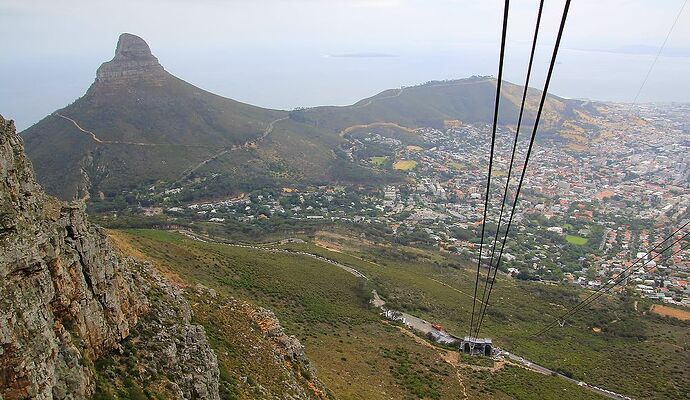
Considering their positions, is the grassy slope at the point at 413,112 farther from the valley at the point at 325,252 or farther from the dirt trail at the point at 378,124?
the valley at the point at 325,252

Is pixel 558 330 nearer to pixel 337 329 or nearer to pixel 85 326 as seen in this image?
pixel 337 329

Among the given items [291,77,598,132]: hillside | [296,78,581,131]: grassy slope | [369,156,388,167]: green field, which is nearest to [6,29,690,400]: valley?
[369,156,388,167]: green field

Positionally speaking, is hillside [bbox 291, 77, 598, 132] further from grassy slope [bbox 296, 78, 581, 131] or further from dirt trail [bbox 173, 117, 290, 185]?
dirt trail [bbox 173, 117, 290, 185]

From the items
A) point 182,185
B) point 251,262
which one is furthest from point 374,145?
point 251,262

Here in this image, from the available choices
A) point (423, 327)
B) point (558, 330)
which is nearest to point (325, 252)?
point (423, 327)

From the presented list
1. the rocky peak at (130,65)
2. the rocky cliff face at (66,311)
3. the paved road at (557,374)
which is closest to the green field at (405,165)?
the rocky peak at (130,65)

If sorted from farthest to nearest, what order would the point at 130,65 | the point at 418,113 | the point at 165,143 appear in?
1. the point at 418,113
2. the point at 130,65
3. the point at 165,143
